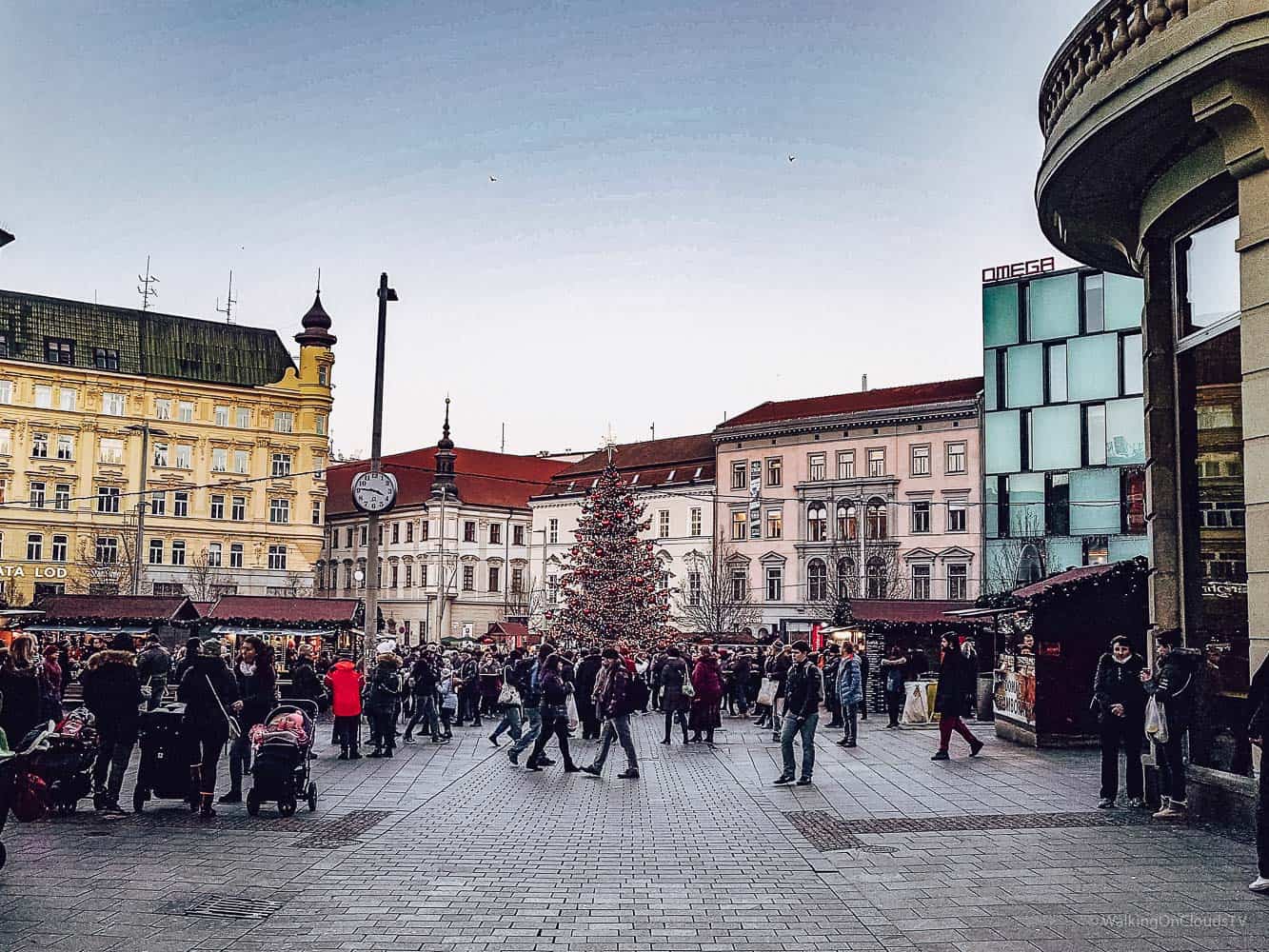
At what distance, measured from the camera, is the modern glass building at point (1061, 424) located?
180ft

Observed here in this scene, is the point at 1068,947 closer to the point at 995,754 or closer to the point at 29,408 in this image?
the point at 995,754

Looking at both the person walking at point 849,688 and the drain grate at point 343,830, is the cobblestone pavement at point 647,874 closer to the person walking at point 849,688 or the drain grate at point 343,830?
the drain grate at point 343,830

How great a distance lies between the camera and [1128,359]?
2190 inches

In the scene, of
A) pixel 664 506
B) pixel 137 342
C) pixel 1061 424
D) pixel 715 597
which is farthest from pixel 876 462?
pixel 137 342

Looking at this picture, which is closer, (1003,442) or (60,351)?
(1003,442)

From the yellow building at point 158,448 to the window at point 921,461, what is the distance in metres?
37.4

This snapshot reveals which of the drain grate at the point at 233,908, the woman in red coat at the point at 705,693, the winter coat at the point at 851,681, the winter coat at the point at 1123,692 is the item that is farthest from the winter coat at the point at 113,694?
the winter coat at the point at 851,681

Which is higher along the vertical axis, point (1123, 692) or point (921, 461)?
point (921, 461)

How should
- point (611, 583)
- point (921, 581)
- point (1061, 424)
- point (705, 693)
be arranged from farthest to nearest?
point (921, 581), point (1061, 424), point (611, 583), point (705, 693)

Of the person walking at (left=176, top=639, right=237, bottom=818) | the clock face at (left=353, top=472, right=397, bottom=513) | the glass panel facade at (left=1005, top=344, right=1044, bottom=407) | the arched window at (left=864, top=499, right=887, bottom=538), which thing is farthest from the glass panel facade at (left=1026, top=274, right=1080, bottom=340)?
the person walking at (left=176, top=639, right=237, bottom=818)

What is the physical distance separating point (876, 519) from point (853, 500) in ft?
5.39

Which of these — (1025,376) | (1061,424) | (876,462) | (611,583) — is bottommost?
(611,583)

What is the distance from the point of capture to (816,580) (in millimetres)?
71812

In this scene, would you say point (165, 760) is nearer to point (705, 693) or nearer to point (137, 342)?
point (705, 693)
